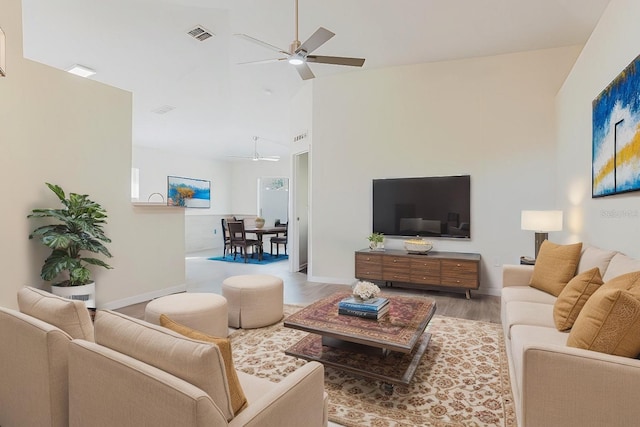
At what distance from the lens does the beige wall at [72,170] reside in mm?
3141

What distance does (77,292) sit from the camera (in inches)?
134

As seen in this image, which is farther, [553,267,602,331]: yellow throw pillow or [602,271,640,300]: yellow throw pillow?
[553,267,602,331]: yellow throw pillow

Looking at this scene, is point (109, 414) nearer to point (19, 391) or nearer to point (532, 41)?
point (19, 391)

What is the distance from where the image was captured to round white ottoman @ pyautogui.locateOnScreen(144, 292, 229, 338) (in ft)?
8.84

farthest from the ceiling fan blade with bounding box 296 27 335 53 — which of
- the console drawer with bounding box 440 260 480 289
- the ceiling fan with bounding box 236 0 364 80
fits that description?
the console drawer with bounding box 440 260 480 289

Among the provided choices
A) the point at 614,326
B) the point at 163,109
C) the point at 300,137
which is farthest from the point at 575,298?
the point at 163,109

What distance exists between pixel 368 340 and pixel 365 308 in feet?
1.24

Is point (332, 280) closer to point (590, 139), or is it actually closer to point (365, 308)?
point (365, 308)

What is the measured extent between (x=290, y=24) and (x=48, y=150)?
3.03 metres

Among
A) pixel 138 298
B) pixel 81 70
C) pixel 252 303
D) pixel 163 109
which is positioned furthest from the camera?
pixel 163 109

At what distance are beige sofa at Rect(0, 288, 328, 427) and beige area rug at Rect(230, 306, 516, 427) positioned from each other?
2.32ft

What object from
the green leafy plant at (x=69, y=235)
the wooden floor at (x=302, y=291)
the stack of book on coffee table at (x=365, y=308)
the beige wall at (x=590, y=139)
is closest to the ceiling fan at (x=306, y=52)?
the beige wall at (x=590, y=139)

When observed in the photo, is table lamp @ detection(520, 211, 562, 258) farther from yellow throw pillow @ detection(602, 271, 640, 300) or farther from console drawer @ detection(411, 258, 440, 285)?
yellow throw pillow @ detection(602, 271, 640, 300)

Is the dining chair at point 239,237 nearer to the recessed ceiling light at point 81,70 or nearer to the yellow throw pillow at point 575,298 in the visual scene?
the recessed ceiling light at point 81,70
